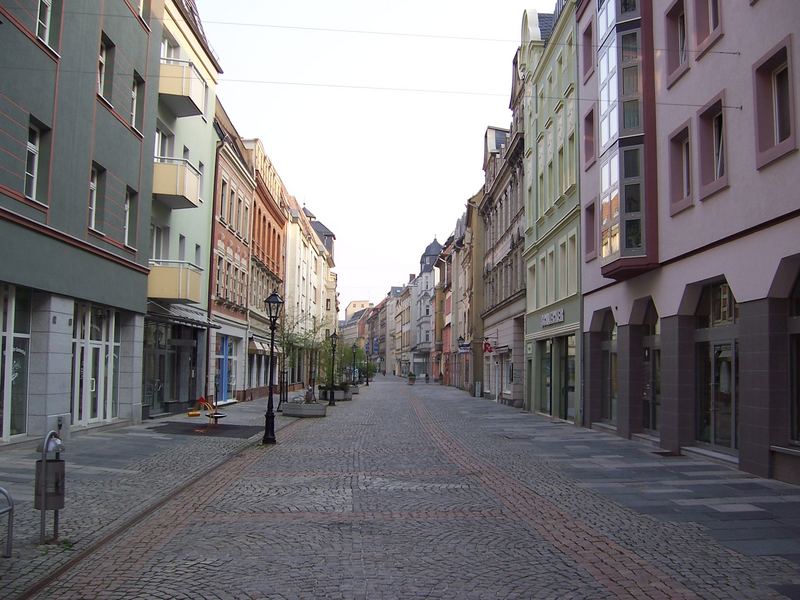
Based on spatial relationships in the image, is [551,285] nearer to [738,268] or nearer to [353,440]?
[353,440]

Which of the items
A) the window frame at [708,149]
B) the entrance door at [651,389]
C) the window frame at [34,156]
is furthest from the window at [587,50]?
the window frame at [34,156]

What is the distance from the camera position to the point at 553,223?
93.7 ft

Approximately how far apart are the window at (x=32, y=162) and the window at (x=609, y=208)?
12.7 metres

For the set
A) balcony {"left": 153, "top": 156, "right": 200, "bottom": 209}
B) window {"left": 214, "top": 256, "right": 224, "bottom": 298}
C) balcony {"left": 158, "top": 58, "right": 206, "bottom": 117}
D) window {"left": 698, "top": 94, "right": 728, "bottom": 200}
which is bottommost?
window {"left": 214, "top": 256, "right": 224, "bottom": 298}

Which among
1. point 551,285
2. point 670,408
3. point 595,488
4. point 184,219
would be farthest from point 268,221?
point 595,488

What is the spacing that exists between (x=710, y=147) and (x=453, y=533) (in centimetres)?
1012

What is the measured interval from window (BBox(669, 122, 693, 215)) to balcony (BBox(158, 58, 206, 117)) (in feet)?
47.8

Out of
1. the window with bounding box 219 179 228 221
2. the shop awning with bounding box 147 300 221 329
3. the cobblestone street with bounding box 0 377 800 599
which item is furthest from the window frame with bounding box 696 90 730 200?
the window with bounding box 219 179 228 221

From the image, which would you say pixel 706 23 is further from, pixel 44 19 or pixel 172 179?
pixel 172 179

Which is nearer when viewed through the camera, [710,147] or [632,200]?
[710,147]

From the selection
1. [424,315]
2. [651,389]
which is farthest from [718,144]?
[424,315]

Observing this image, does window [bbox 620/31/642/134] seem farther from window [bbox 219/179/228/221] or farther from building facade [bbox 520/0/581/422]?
window [bbox 219/179/228/221]

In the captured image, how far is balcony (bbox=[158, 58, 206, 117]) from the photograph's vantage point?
2372 centimetres

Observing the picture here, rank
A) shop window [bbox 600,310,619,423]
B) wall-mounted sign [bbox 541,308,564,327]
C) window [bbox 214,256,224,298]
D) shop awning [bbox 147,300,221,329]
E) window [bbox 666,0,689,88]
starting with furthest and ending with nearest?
window [bbox 214,256,224,298]
wall-mounted sign [bbox 541,308,564,327]
shop awning [bbox 147,300,221,329]
shop window [bbox 600,310,619,423]
window [bbox 666,0,689,88]
